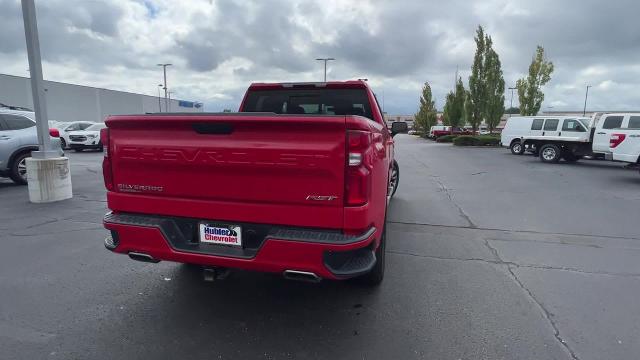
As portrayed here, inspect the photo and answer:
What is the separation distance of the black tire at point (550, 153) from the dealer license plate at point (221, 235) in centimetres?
1738

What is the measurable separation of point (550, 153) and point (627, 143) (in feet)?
18.3

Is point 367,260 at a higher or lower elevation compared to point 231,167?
lower

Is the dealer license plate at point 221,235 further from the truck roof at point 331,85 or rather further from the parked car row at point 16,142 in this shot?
the parked car row at point 16,142

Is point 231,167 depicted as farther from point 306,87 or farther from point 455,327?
point 306,87

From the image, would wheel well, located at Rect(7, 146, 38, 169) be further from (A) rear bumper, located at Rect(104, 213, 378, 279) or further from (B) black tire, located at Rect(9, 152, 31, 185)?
(A) rear bumper, located at Rect(104, 213, 378, 279)

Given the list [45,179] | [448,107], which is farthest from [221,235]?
[448,107]

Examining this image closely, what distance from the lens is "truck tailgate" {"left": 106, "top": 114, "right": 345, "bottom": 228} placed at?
245 cm

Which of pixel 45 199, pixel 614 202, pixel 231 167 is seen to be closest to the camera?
pixel 231 167

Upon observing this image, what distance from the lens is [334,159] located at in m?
2.42

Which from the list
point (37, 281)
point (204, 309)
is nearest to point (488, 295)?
point (204, 309)

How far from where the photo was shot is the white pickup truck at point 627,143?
35.5ft

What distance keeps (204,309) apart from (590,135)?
17736 mm

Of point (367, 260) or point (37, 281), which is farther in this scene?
point (37, 281)

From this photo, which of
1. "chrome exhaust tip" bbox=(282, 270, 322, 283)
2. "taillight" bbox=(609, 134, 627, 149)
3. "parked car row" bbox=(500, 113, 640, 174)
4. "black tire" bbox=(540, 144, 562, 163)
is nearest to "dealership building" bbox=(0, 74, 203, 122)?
"parked car row" bbox=(500, 113, 640, 174)
